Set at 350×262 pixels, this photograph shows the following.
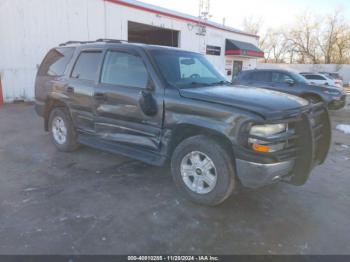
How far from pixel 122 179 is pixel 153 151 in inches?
29.0

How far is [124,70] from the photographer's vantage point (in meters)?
4.24

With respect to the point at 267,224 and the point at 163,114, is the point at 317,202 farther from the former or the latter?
the point at 163,114

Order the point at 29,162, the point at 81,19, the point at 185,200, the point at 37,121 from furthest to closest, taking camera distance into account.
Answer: the point at 81,19 → the point at 37,121 → the point at 29,162 → the point at 185,200

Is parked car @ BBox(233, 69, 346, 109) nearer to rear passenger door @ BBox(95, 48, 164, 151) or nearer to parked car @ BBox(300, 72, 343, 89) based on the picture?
rear passenger door @ BBox(95, 48, 164, 151)

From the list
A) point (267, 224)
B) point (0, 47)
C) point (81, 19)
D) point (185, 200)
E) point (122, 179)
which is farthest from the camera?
point (81, 19)

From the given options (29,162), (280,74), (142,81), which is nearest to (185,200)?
(142,81)

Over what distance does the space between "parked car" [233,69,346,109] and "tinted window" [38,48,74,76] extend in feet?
20.8

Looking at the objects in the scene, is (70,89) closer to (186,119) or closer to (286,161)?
(186,119)

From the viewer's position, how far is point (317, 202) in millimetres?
3730

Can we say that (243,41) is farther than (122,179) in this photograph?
Yes

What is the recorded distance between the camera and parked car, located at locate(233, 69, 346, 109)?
33.5 feet

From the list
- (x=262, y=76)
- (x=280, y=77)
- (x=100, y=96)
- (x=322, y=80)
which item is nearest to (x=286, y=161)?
(x=100, y=96)

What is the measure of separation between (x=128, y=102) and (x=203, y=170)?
1.45 meters

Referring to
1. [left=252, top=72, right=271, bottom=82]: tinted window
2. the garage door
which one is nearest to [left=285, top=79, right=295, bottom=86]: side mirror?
[left=252, top=72, right=271, bottom=82]: tinted window
